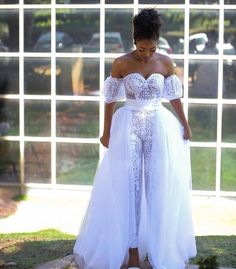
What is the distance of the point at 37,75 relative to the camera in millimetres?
8383

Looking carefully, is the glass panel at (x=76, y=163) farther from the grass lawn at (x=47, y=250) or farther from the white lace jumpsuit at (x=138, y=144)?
the white lace jumpsuit at (x=138, y=144)

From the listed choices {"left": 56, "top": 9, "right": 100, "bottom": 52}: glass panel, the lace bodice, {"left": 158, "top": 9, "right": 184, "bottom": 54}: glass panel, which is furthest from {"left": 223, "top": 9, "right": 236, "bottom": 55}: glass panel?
the lace bodice

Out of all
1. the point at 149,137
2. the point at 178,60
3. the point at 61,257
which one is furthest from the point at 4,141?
the point at 149,137

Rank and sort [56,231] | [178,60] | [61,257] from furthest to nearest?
[178,60], [56,231], [61,257]

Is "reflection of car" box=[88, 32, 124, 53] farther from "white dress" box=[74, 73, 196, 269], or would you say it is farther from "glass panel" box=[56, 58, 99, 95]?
"white dress" box=[74, 73, 196, 269]

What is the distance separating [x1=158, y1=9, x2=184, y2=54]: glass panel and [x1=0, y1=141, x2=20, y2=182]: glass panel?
217 cm

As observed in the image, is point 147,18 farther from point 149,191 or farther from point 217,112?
point 217,112

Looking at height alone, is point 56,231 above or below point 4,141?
below

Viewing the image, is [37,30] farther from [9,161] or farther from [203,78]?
[203,78]

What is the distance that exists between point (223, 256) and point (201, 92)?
3.31 metres

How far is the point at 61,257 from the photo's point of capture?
5027mm

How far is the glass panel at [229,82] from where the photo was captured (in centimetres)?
809

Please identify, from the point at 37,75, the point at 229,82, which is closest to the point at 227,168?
the point at 229,82

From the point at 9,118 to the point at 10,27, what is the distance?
110 centimetres
